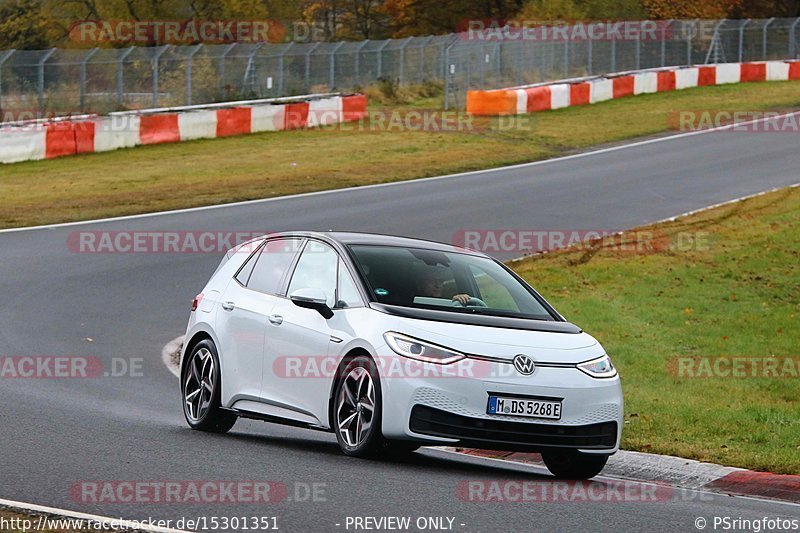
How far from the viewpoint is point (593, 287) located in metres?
19.7

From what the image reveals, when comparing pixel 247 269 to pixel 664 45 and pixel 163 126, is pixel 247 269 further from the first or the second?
pixel 664 45

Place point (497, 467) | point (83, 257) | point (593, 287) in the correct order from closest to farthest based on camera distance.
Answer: point (497, 467) < point (593, 287) < point (83, 257)

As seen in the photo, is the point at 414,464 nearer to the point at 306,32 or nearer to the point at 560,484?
the point at 560,484

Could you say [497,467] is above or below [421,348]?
below

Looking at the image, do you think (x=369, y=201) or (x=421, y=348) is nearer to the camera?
(x=421, y=348)

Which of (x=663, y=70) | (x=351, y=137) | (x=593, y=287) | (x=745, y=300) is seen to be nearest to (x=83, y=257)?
(x=593, y=287)

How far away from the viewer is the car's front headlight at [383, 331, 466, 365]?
9231mm

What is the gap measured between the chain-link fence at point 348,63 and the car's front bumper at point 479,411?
29.5m

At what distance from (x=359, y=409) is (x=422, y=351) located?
62cm

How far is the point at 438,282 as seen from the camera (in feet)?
34.2

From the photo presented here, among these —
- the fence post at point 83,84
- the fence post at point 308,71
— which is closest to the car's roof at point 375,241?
the fence post at point 83,84

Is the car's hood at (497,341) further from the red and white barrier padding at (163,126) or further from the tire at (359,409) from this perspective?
the red and white barrier padding at (163,126)

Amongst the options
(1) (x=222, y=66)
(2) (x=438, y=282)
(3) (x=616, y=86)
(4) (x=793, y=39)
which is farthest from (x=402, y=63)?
(2) (x=438, y=282)

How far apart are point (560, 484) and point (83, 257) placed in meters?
13.4
